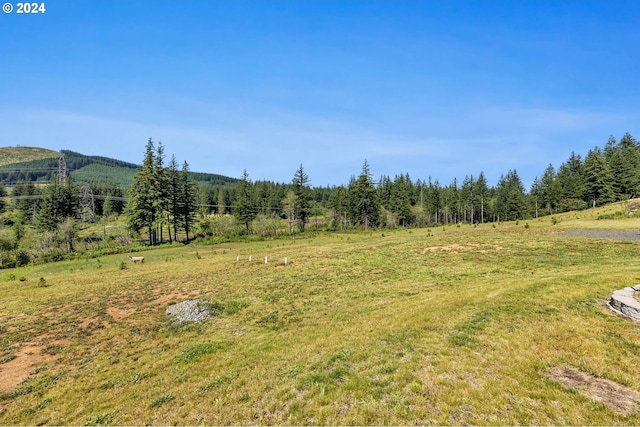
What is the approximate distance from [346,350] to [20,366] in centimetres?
1439

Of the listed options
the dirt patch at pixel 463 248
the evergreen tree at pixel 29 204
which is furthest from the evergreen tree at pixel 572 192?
the evergreen tree at pixel 29 204

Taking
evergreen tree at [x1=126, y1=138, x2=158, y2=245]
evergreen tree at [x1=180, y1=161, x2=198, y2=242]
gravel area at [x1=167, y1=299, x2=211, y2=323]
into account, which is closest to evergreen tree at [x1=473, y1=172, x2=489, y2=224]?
evergreen tree at [x1=180, y1=161, x2=198, y2=242]

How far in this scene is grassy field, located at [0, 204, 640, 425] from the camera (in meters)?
6.87

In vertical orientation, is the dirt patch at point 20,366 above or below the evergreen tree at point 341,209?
below

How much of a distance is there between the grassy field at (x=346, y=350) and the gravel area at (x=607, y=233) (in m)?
4.59

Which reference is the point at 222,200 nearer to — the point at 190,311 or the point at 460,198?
the point at 460,198

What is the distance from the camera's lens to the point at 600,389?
6789 millimetres

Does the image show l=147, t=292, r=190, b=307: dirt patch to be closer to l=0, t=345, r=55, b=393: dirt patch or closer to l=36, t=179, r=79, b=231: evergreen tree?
l=0, t=345, r=55, b=393: dirt patch

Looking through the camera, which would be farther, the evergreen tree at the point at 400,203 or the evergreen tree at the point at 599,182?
the evergreen tree at the point at 400,203

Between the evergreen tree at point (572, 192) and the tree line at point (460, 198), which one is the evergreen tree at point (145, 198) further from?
the evergreen tree at point (572, 192)

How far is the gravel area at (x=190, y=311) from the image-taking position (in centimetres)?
1728

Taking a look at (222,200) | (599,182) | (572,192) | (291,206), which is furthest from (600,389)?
(222,200)

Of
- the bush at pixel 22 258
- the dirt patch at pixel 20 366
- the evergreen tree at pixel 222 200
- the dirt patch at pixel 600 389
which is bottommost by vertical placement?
the dirt patch at pixel 20 366

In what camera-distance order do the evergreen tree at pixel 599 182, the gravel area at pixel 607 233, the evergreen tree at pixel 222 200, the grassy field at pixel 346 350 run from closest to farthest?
the grassy field at pixel 346 350 < the gravel area at pixel 607 233 < the evergreen tree at pixel 599 182 < the evergreen tree at pixel 222 200
